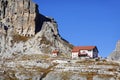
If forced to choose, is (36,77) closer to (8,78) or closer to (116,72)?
(8,78)

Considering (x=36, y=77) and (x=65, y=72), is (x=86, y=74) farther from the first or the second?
(x=36, y=77)

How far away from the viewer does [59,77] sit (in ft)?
637

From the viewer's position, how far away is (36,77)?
654 feet

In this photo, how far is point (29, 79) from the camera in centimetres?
19850

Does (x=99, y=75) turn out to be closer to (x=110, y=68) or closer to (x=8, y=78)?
(x=110, y=68)

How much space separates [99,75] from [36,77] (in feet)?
99.1

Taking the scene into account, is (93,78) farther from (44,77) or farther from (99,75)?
(44,77)

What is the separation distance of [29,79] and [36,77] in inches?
136

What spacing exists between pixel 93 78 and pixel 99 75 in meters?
3.43

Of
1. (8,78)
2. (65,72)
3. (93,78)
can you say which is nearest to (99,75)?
(93,78)

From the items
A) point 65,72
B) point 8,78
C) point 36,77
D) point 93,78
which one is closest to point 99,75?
point 93,78

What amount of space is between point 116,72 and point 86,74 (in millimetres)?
13773

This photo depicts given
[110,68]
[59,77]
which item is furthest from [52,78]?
[110,68]

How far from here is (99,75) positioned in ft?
626
